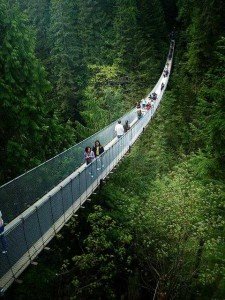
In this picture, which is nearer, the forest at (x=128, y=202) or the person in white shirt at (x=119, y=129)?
the forest at (x=128, y=202)

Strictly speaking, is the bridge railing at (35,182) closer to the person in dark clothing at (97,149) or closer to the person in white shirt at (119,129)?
the person in dark clothing at (97,149)

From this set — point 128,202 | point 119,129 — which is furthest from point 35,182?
point 119,129

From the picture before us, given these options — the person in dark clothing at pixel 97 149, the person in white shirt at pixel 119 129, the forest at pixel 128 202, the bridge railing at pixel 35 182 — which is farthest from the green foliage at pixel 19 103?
the person in white shirt at pixel 119 129

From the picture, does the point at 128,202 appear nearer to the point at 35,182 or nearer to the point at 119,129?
the point at 119,129

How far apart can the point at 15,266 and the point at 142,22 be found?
41.1 m

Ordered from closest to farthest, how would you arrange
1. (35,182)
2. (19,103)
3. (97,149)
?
(35,182)
(97,149)
(19,103)

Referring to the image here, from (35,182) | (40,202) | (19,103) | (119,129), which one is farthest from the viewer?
(119,129)

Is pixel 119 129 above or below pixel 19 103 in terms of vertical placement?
below

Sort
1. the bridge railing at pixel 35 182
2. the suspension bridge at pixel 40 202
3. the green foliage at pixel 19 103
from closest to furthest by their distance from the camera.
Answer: the suspension bridge at pixel 40 202
the bridge railing at pixel 35 182
the green foliage at pixel 19 103

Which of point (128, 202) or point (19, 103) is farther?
point (128, 202)

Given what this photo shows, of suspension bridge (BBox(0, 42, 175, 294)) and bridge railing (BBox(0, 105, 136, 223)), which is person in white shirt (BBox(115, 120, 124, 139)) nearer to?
suspension bridge (BBox(0, 42, 175, 294))

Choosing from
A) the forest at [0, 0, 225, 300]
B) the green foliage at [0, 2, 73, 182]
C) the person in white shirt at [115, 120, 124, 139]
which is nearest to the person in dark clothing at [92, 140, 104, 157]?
the forest at [0, 0, 225, 300]

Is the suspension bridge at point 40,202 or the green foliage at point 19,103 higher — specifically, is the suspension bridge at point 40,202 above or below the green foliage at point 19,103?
below

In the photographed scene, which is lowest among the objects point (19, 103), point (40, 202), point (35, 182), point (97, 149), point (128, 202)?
point (128, 202)
